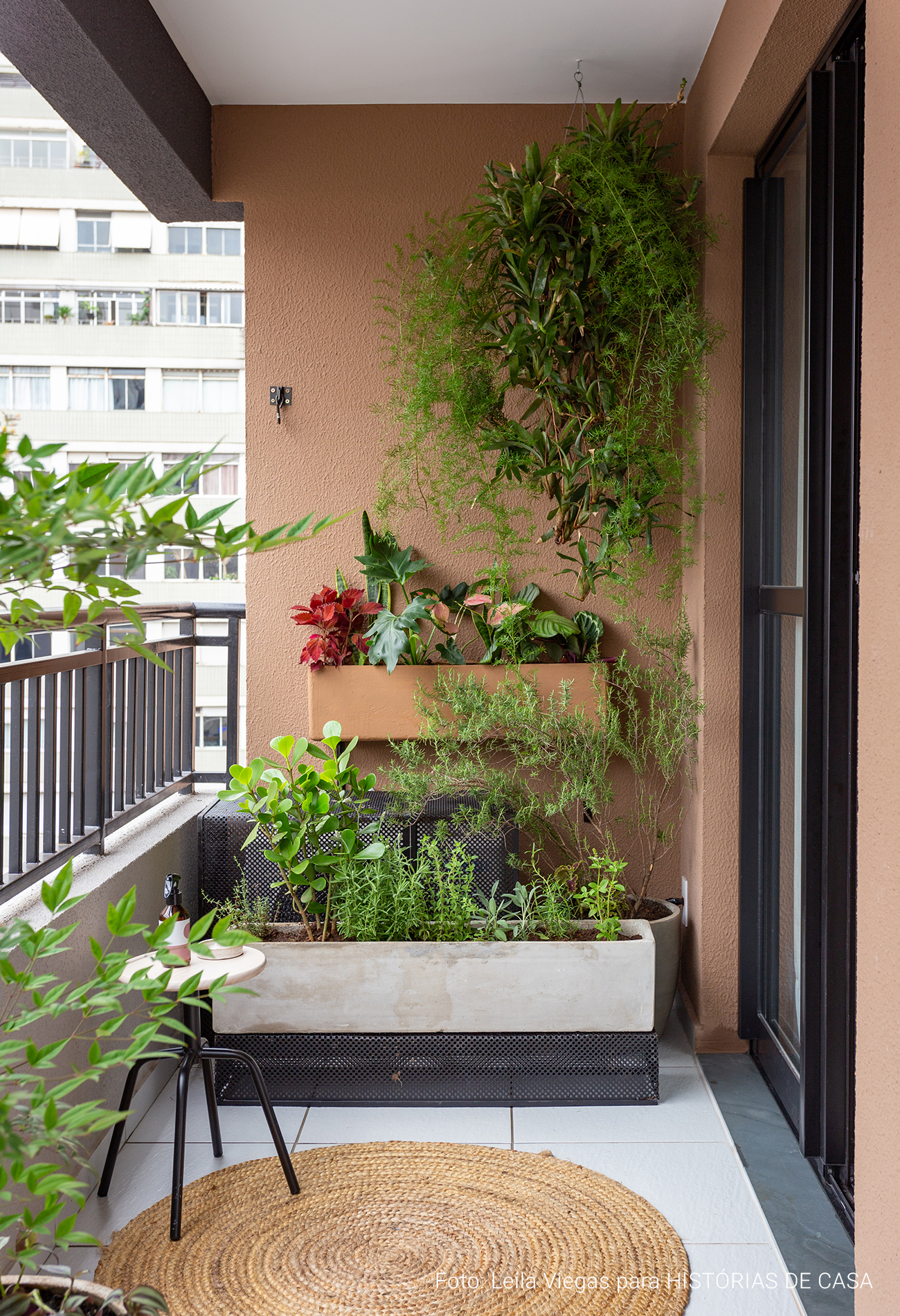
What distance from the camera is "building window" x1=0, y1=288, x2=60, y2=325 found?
2472 cm

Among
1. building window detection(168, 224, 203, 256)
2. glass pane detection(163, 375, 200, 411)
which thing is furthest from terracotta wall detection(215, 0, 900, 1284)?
building window detection(168, 224, 203, 256)

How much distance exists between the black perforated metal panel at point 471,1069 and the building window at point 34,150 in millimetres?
27281

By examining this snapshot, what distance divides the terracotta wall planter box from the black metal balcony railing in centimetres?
33

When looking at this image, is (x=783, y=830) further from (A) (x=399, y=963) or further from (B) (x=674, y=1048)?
(A) (x=399, y=963)

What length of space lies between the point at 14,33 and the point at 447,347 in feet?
4.31

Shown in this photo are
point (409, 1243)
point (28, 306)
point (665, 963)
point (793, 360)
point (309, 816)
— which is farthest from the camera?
point (28, 306)

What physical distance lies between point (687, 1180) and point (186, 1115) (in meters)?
1.11

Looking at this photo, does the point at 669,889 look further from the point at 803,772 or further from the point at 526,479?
the point at 526,479

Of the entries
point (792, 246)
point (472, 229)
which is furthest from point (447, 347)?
point (792, 246)

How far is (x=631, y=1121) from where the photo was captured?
94.9 inches

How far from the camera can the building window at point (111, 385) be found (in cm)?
2456

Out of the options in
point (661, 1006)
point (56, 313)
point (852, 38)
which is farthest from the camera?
point (56, 313)

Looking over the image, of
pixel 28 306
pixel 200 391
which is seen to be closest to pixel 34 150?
pixel 28 306

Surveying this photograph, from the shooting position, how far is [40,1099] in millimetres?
838
